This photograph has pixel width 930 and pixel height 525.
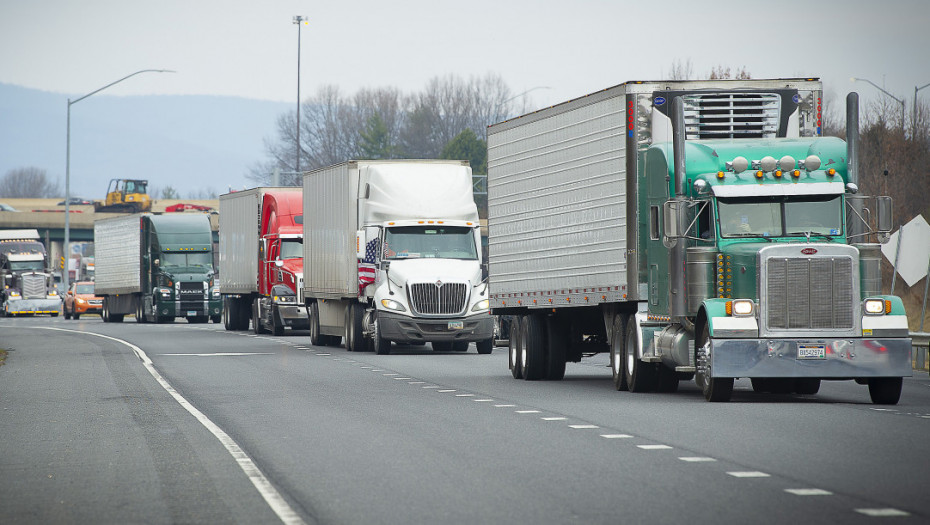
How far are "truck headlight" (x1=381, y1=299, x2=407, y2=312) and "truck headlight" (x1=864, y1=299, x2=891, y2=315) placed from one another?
1547 centimetres

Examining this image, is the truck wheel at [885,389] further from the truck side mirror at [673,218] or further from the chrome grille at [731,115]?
the chrome grille at [731,115]

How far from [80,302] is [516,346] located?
172 ft

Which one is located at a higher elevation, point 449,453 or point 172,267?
point 172,267

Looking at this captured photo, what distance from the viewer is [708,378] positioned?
1792 cm

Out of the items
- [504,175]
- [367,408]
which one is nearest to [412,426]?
[367,408]

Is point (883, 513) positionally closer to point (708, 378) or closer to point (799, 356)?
point (799, 356)

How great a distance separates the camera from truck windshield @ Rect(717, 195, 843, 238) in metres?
18.0

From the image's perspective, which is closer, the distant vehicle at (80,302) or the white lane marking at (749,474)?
the white lane marking at (749,474)

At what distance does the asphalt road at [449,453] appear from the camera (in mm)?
9820

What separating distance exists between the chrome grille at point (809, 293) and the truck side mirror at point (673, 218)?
1.21m

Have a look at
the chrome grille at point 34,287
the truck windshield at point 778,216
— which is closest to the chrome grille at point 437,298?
the truck windshield at point 778,216

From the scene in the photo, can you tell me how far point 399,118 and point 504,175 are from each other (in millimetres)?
108101

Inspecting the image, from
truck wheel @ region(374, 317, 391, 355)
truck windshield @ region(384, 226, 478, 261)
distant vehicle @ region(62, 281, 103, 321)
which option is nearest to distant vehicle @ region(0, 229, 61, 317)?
distant vehicle @ region(62, 281, 103, 321)

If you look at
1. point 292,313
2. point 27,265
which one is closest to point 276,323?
point 292,313
